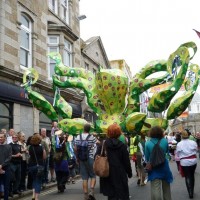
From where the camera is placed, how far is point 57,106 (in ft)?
33.1

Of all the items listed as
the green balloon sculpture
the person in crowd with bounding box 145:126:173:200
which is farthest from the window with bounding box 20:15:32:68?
the person in crowd with bounding box 145:126:173:200

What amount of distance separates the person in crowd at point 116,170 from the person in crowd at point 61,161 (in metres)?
4.00

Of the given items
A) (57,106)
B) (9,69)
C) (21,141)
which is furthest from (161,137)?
(9,69)

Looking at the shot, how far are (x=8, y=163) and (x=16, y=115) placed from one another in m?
6.32

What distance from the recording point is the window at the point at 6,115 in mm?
13322

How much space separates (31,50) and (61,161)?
7.59 m

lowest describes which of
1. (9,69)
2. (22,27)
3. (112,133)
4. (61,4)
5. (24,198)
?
(24,198)

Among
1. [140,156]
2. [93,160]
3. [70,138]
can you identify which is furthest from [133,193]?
[70,138]

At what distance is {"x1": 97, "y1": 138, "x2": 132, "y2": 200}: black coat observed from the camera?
582 centimetres

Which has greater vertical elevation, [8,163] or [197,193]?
[8,163]

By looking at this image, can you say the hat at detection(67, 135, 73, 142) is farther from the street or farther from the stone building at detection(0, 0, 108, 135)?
the stone building at detection(0, 0, 108, 135)

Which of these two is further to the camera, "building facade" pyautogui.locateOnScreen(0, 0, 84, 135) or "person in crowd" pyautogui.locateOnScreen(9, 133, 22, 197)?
"building facade" pyautogui.locateOnScreen(0, 0, 84, 135)

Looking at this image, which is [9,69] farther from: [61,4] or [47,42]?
[61,4]

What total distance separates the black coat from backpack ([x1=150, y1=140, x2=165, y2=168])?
19.9 inches
